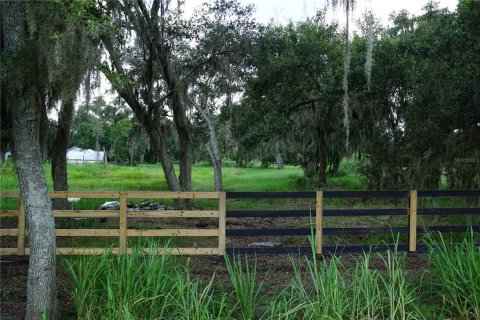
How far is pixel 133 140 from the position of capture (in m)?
20.2

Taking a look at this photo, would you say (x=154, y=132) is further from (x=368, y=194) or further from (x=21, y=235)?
(x=368, y=194)

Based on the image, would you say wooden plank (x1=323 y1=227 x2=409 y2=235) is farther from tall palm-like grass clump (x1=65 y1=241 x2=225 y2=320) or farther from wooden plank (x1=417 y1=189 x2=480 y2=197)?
tall palm-like grass clump (x1=65 y1=241 x2=225 y2=320)

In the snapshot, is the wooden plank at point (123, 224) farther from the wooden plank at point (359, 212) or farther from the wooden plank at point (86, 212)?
the wooden plank at point (359, 212)

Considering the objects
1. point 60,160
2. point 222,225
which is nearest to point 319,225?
point 222,225

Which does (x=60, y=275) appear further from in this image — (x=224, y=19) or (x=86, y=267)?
(x=224, y=19)

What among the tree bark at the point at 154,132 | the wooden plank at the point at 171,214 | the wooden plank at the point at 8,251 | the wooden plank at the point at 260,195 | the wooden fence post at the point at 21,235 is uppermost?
the tree bark at the point at 154,132

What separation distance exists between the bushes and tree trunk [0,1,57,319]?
0.28 meters

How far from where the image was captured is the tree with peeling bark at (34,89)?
3939mm

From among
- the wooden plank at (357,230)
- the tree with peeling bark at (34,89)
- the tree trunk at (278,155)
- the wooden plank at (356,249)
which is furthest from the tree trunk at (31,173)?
the tree trunk at (278,155)

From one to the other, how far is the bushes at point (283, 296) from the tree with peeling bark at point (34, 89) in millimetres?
311

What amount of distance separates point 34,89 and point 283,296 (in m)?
2.75

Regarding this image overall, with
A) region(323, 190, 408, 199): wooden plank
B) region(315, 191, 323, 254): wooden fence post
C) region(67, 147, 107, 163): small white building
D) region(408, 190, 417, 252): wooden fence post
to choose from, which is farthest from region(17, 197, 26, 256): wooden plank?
region(67, 147, 107, 163): small white building

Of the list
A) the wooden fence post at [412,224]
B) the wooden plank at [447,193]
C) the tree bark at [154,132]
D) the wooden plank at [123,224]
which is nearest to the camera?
the wooden plank at [123,224]

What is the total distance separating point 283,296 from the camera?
3.67 metres
